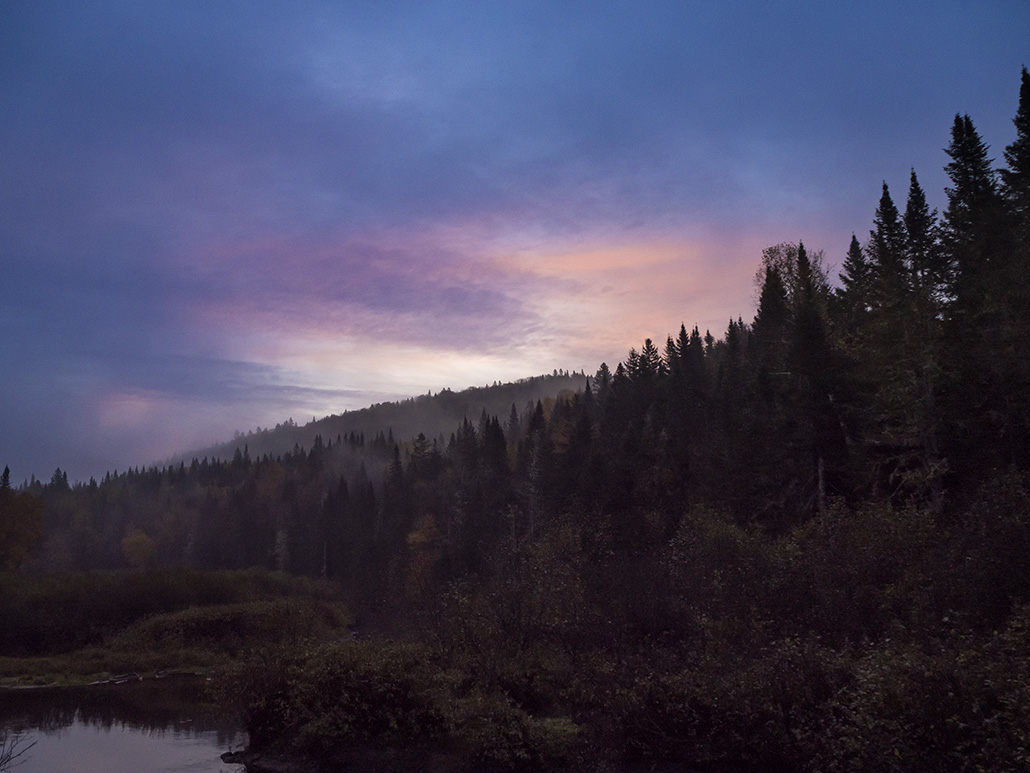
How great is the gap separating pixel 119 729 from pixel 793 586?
101 ft

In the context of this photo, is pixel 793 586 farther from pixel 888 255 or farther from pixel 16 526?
pixel 16 526

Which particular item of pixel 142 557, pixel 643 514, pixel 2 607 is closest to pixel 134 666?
pixel 2 607

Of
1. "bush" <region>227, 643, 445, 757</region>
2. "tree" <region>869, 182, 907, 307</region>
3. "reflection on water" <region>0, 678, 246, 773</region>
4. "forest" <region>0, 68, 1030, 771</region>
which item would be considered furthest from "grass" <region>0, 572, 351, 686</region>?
"tree" <region>869, 182, 907, 307</region>

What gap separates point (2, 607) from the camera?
199 feet

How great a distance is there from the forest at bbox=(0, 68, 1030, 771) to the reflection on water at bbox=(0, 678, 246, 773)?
6.35 metres

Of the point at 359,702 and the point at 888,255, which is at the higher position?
the point at 888,255

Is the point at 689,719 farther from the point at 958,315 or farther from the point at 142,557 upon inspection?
the point at 142,557

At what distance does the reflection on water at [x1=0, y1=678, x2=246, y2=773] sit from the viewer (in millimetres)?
25716

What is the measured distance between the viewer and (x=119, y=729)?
108 ft

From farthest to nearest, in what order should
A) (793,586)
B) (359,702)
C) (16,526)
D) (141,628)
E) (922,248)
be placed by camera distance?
(16,526), (141,628), (922,248), (793,586), (359,702)

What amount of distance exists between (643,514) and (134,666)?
1646 inches

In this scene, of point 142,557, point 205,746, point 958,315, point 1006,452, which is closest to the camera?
point 205,746

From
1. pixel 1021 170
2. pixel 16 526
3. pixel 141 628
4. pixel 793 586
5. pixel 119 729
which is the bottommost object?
pixel 119 729

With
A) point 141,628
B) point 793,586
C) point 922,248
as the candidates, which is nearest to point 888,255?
A: point 922,248
